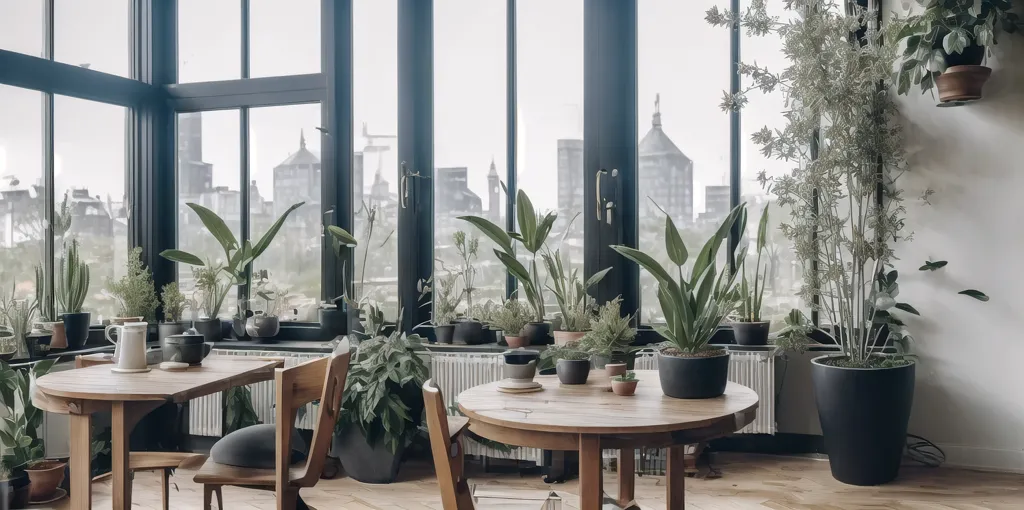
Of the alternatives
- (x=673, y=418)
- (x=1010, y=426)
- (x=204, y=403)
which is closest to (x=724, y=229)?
(x=673, y=418)

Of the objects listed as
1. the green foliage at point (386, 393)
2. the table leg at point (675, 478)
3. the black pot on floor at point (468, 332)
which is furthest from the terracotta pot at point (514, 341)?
the table leg at point (675, 478)

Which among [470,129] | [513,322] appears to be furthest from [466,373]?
[470,129]

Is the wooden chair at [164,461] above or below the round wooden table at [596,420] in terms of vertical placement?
below

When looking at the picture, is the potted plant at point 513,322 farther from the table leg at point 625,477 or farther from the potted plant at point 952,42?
the potted plant at point 952,42

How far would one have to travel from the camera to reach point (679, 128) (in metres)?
4.62

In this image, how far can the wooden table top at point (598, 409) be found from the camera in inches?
81.0

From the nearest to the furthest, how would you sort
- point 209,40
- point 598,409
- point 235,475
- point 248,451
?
point 598,409 → point 235,475 → point 248,451 → point 209,40

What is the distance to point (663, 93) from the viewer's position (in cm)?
462

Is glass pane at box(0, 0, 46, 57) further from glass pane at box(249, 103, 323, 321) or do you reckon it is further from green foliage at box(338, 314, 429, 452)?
green foliage at box(338, 314, 429, 452)

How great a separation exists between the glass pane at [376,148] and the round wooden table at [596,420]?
8.08 ft

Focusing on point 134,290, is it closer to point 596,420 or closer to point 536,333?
point 536,333

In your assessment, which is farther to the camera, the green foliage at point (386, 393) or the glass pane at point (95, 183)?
the glass pane at point (95, 183)

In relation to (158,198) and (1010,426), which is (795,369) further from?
(158,198)

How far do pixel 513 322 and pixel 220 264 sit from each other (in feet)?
6.14
